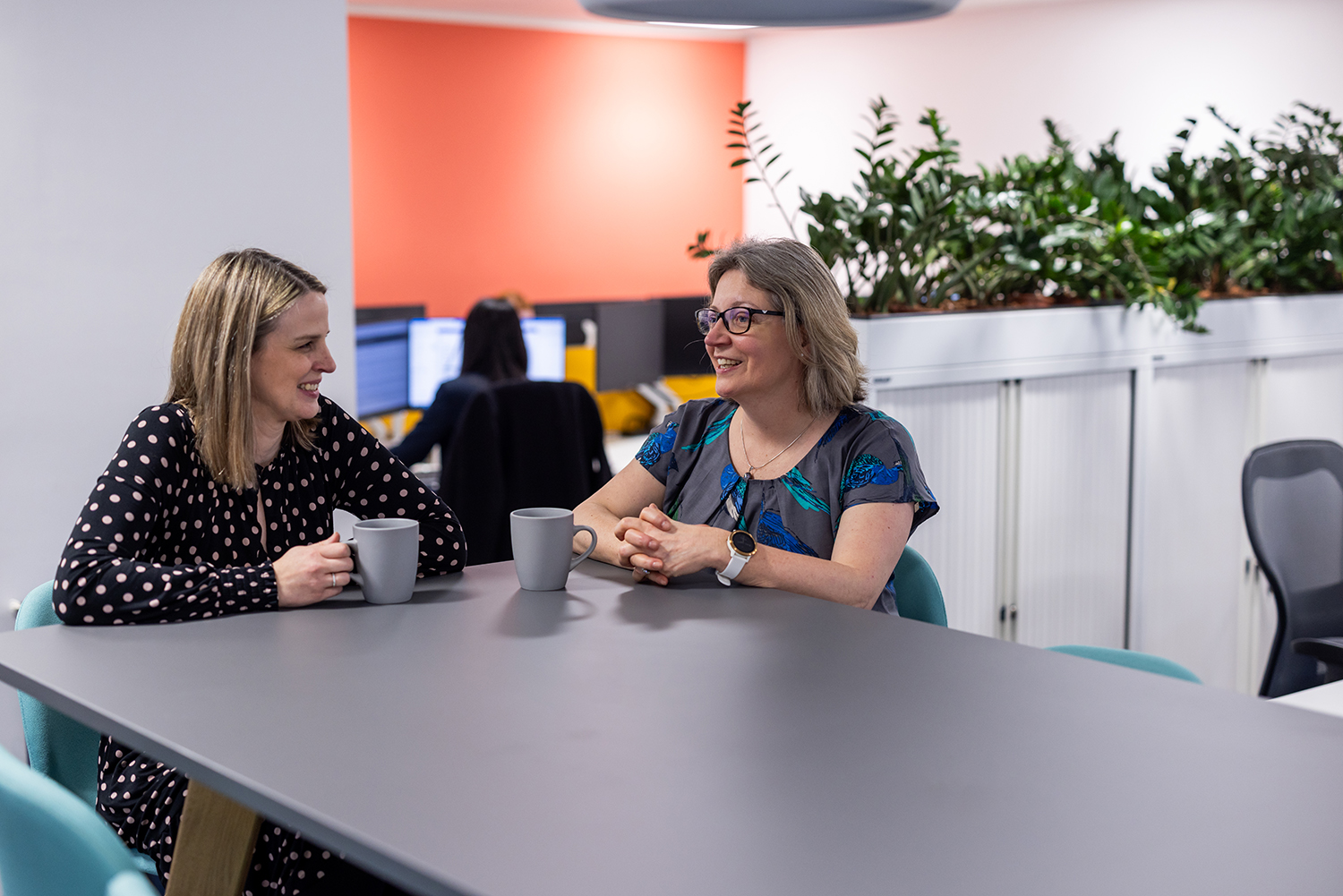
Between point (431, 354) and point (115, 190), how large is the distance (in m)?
2.65

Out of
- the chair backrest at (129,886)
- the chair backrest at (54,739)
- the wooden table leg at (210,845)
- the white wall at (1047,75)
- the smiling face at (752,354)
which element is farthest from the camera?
the white wall at (1047,75)

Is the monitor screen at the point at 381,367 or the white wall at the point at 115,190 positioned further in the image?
the monitor screen at the point at 381,367

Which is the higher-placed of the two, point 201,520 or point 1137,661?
point 201,520

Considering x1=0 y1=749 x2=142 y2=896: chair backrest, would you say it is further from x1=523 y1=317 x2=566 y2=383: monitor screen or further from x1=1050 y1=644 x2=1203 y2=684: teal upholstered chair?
x1=523 y1=317 x2=566 y2=383: monitor screen

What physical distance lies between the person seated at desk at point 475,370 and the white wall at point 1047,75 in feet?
13.0

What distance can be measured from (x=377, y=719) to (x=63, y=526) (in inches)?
60.8

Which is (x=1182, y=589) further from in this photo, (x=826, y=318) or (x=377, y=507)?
(x=377, y=507)

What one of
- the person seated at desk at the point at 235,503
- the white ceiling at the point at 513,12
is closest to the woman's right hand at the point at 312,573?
the person seated at desk at the point at 235,503

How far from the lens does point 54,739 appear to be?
1.62 metres

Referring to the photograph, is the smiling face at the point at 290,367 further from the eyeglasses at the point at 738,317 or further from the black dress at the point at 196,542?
the eyeglasses at the point at 738,317

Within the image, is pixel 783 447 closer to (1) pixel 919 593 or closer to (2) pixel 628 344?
(1) pixel 919 593

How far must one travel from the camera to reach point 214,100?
8.08ft

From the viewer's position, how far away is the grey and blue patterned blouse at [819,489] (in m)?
1.86

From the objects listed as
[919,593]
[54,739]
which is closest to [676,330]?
[919,593]
